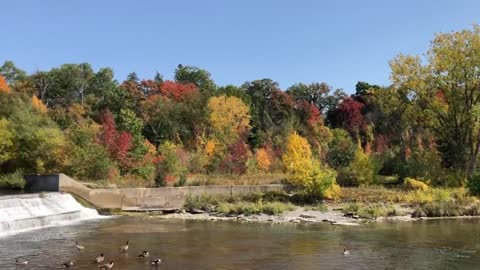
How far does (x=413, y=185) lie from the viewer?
4122 cm

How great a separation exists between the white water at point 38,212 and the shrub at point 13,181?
18.8 feet

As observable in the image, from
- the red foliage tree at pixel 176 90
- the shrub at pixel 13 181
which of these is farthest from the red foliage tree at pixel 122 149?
the red foliage tree at pixel 176 90

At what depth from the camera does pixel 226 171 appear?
47.1m

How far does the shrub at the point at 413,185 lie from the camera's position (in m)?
40.7

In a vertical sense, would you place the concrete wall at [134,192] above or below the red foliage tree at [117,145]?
below

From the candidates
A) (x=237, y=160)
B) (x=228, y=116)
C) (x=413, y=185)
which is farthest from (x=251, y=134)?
(x=413, y=185)

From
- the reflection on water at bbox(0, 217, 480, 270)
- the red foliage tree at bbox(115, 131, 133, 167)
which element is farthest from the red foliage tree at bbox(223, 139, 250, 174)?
the reflection on water at bbox(0, 217, 480, 270)

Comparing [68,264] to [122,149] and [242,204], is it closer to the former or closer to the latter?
[242,204]

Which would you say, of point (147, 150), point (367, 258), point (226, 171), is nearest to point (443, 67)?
point (226, 171)

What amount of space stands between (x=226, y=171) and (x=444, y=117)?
19.6m

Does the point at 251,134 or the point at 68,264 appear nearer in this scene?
the point at 68,264

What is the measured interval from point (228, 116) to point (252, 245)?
1541 inches

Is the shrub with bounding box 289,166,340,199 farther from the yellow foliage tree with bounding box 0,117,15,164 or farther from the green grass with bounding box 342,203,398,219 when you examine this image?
the yellow foliage tree with bounding box 0,117,15,164

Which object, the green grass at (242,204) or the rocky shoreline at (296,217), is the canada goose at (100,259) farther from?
the green grass at (242,204)
